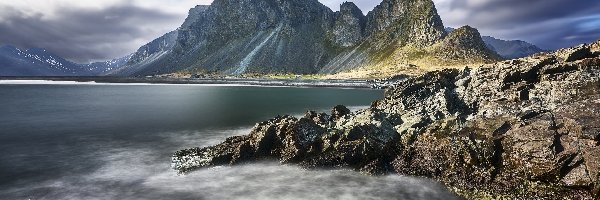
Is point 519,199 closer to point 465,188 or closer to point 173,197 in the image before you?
point 465,188

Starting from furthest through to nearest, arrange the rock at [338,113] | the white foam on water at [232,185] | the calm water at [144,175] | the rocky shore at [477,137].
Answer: the rock at [338,113], the calm water at [144,175], the white foam on water at [232,185], the rocky shore at [477,137]

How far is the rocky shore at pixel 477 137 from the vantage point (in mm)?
22266

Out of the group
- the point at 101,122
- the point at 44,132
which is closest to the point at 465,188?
the point at 44,132

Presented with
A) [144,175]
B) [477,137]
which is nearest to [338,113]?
[477,137]

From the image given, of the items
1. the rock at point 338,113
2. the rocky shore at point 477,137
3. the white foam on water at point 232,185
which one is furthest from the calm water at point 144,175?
the rock at point 338,113

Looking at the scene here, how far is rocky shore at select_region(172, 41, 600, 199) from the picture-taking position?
22.3 metres

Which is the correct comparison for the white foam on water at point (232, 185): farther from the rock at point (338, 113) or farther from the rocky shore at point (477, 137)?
the rock at point (338, 113)

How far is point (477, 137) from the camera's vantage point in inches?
1040

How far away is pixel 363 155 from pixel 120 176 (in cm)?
1780

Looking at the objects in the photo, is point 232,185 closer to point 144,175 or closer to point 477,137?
point 144,175

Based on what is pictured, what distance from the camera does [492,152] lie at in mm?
24812

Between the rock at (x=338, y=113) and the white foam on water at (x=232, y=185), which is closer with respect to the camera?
the white foam on water at (x=232, y=185)

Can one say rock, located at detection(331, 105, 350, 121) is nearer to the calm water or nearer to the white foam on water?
the calm water

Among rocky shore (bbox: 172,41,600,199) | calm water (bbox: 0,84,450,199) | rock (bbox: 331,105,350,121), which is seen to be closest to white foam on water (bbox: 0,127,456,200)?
calm water (bbox: 0,84,450,199)
